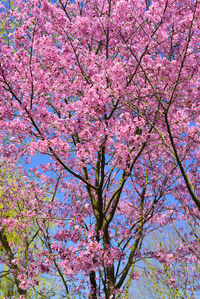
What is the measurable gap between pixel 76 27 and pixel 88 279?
578 cm

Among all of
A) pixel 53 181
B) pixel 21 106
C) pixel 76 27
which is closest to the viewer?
pixel 21 106

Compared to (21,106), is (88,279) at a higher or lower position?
lower

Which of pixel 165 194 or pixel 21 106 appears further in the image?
pixel 165 194

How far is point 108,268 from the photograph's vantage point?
586 cm

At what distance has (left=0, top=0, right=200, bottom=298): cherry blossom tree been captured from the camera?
17.7 feet

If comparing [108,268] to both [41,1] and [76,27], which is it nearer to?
[76,27]

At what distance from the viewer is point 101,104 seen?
5.38 m

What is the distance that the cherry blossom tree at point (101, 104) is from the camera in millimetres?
5387

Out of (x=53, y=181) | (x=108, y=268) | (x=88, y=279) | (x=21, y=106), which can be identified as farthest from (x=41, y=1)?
(x=88, y=279)

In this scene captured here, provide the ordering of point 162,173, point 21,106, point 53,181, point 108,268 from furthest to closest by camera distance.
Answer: point 53,181 < point 162,173 < point 108,268 < point 21,106

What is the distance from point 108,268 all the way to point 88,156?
2389 millimetres

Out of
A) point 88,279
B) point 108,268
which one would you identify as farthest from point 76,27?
point 88,279

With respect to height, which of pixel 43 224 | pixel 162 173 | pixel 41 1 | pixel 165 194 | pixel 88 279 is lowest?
pixel 88 279

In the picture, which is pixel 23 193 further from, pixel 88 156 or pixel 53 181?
pixel 88 156
